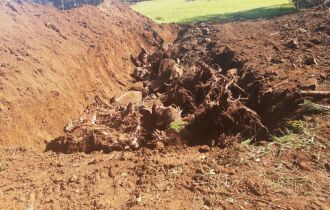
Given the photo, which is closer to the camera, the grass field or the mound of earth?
the mound of earth

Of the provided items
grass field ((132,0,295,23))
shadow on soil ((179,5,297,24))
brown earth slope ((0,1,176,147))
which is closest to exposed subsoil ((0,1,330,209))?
brown earth slope ((0,1,176,147))

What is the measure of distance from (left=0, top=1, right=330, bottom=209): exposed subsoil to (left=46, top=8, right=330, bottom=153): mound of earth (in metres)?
0.02

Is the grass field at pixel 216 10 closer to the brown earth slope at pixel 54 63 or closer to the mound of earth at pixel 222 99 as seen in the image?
the brown earth slope at pixel 54 63

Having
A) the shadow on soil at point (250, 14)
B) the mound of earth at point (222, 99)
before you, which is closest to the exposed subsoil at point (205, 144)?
the mound of earth at point (222, 99)

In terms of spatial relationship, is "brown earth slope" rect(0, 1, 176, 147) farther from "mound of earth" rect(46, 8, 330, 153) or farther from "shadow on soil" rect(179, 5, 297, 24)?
"shadow on soil" rect(179, 5, 297, 24)

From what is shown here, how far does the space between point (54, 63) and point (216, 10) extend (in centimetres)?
1409

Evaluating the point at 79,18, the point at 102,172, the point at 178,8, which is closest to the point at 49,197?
the point at 102,172

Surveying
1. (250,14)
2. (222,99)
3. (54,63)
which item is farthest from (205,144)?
(250,14)

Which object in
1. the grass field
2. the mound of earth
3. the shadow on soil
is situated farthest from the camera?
the grass field

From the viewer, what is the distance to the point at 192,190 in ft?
16.9

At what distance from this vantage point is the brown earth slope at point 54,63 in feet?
28.6

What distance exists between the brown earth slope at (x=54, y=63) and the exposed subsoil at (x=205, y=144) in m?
0.34

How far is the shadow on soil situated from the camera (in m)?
17.6

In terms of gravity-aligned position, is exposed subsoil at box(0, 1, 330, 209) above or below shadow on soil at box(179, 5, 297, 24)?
below
